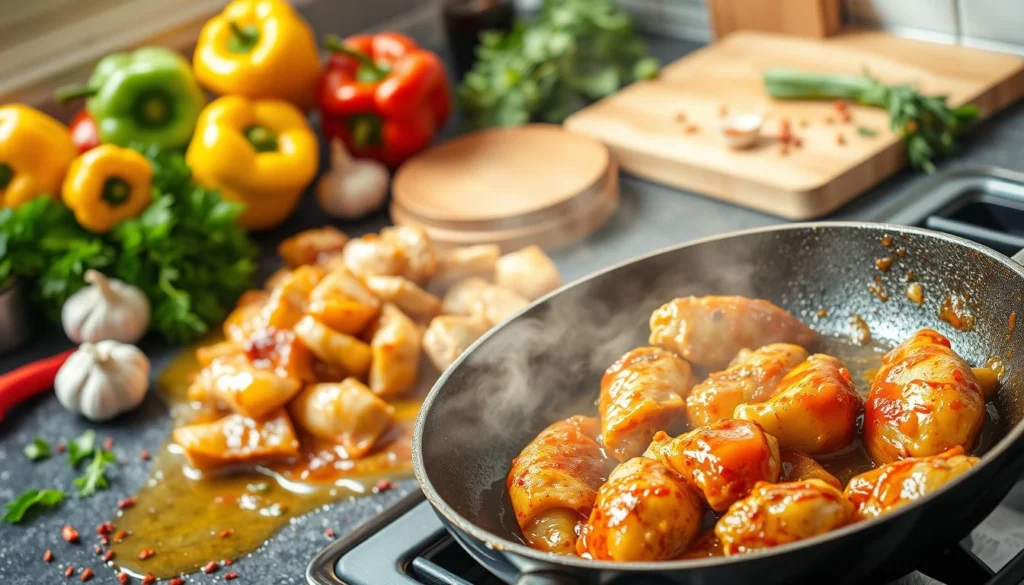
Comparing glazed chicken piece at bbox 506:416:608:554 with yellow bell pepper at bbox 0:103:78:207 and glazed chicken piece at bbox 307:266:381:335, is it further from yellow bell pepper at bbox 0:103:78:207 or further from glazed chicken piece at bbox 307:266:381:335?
yellow bell pepper at bbox 0:103:78:207

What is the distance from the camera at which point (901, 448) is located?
1066 mm

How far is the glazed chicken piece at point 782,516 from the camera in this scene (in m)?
0.92

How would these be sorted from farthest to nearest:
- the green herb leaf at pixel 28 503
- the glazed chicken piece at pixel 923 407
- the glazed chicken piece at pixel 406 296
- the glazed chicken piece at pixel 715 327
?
1. the glazed chicken piece at pixel 406 296
2. the green herb leaf at pixel 28 503
3. the glazed chicken piece at pixel 715 327
4. the glazed chicken piece at pixel 923 407

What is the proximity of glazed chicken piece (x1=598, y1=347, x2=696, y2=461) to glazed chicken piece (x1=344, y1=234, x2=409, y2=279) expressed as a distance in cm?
66

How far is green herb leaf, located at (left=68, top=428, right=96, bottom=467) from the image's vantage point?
177cm

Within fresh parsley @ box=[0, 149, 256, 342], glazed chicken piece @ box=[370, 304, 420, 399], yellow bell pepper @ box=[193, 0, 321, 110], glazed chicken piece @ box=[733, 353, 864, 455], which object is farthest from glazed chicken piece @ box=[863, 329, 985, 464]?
yellow bell pepper @ box=[193, 0, 321, 110]

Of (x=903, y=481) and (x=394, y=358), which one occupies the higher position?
(x=903, y=481)

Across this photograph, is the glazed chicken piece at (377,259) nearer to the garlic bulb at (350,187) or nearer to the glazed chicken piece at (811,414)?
the garlic bulb at (350,187)

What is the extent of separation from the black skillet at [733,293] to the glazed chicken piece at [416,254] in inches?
20.6

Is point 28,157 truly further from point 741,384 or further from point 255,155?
point 741,384

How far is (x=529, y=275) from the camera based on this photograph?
6.13ft

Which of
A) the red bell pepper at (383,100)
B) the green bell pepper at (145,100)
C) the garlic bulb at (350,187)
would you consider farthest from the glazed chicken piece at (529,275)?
the green bell pepper at (145,100)

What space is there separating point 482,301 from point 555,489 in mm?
735

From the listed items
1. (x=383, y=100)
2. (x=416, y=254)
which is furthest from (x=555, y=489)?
(x=383, y=100)
